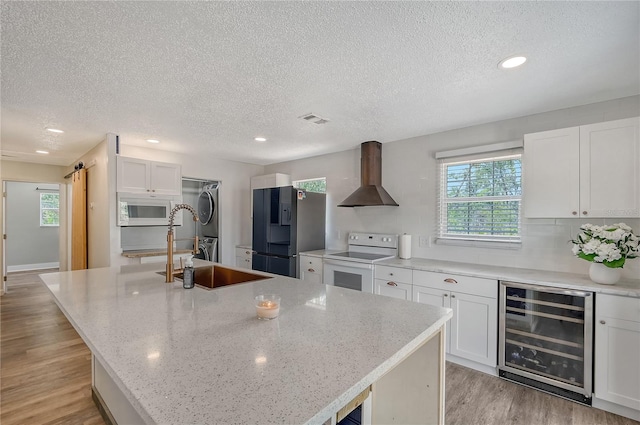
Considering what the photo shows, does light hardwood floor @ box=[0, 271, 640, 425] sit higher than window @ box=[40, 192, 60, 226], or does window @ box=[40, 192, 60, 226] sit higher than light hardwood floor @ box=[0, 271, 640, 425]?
window @ box=[40, 192, 60, 226]

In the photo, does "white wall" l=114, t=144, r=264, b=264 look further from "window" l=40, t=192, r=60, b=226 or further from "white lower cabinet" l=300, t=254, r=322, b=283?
"window" l=40, t=192, r=60, b=226

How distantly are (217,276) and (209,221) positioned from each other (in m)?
2.79

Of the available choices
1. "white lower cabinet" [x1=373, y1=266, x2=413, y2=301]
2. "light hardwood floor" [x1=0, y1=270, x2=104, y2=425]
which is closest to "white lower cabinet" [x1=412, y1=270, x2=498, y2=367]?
"white lower cabinet" [x1=373, y1=266, x2=413, y2=301]

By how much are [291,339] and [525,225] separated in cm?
265

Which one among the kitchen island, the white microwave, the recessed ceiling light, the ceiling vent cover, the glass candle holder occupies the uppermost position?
the recessed ceiling light

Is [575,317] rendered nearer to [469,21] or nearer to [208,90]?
[469,21]

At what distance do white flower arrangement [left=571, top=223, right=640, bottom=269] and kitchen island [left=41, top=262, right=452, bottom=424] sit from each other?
1501mm

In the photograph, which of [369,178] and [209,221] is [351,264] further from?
[209,221]

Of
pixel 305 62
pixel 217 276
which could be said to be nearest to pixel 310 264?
pixel 217 276

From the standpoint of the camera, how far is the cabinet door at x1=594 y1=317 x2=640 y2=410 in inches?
74.0

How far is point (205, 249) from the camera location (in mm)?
4934

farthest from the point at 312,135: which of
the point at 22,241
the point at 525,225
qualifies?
the point at 22,241

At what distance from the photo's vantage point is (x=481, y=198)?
2992 mm

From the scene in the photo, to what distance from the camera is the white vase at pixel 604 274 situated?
205 centimetres
